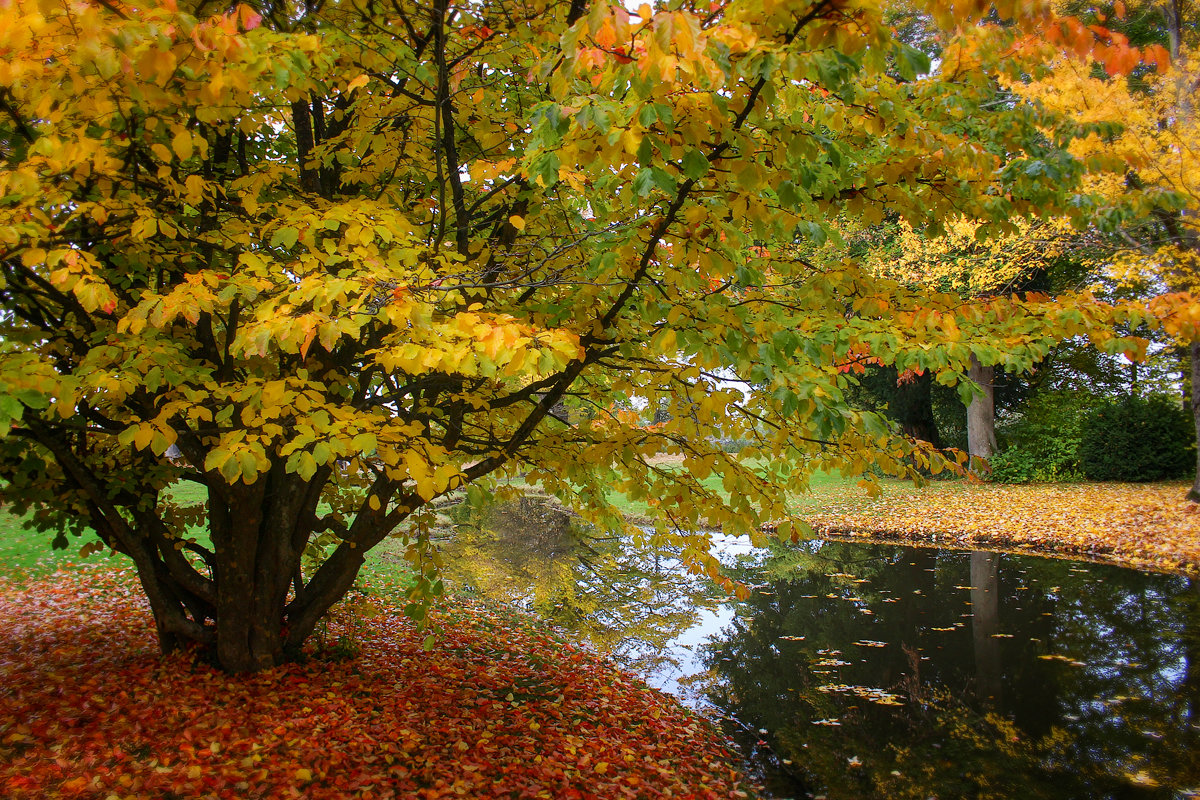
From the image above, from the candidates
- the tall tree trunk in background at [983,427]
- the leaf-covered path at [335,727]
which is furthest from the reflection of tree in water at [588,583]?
the tall tree trunk in background at [983,427]

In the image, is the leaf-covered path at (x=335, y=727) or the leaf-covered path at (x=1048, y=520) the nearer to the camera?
the leaf-covered path at (x=335, y=727)

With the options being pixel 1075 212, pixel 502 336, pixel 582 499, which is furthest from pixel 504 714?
pixel 1075 212

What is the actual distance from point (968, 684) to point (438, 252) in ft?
19.1

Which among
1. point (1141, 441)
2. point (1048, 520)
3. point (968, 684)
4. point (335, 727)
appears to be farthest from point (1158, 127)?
point (335, 727)

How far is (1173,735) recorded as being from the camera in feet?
16.0

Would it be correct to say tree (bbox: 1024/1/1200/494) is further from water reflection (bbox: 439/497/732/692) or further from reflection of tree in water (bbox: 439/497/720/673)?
reflection of tree in water (bbox: 439/497/720/673)

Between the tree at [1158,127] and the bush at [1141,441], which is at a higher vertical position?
the tree at [1158,127]

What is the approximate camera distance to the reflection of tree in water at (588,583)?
7.35m

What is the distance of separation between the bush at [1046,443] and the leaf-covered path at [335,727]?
15.4 meters

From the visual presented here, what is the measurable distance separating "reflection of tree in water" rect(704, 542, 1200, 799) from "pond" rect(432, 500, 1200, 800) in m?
0.02

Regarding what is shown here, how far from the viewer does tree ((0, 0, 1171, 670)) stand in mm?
2188

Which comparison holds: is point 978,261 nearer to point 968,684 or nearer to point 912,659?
point 912,659

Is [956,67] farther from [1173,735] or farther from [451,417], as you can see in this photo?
[1173,735]

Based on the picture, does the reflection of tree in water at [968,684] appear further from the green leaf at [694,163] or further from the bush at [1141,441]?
the bush at [1141,441]
